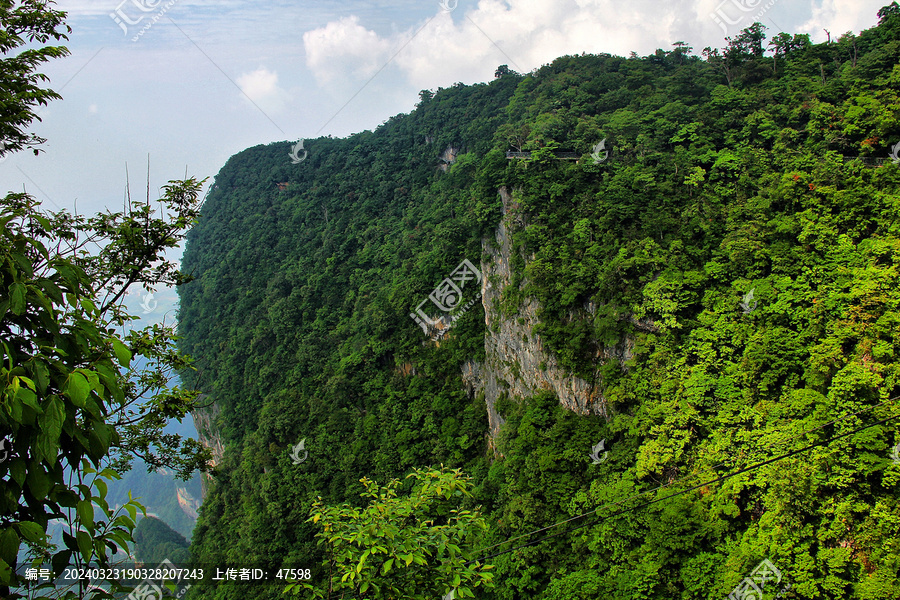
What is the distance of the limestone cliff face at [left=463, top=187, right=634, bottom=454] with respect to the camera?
14898 millimetres

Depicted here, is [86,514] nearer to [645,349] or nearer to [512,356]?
[645,349]

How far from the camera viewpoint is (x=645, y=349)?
42.3ft

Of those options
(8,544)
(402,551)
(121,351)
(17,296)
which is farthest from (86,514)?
(402,551)

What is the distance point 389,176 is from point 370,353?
1923 cm

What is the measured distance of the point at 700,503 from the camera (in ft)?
34.5

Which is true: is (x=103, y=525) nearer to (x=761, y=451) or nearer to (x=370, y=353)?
(x=761, y=451)

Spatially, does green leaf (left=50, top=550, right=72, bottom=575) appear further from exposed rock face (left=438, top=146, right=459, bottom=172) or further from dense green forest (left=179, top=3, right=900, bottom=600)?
exposed rock face (left=438, top=146, right=459, bottom=172)

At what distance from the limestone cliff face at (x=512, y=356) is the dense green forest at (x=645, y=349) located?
0.34 meters

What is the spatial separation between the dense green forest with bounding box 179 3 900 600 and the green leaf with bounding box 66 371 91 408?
2537mm

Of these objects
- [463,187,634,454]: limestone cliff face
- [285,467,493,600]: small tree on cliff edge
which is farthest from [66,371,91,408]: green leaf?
[463,187,634,454]: limestone cliff face

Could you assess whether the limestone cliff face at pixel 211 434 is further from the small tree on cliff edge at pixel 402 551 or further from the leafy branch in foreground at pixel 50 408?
the leafy branch in foreground at pixel 50 408

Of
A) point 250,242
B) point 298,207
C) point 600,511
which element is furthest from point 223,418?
point 600,511

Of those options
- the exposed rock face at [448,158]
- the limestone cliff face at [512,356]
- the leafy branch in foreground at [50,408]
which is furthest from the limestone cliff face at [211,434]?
the leafy branch in foreground at [50,408]

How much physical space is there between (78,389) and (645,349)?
42.8ft
